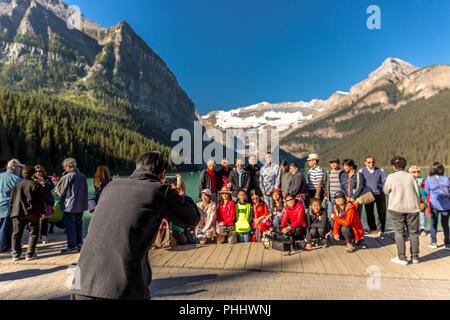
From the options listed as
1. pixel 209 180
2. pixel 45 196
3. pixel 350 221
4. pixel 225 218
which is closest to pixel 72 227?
pixel 45 196

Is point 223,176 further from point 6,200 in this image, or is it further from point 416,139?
point 416,139

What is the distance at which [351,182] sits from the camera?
7.88 m

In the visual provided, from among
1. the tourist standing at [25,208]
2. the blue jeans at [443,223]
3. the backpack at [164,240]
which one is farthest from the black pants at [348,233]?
the tourist standing at [25,208]

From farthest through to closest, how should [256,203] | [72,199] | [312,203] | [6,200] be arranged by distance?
1. [256,203]
2. [312,203]
3. [72,199]
4. [6,200]

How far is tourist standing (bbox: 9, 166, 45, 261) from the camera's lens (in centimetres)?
600

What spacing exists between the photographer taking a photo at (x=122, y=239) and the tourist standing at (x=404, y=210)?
220 inches

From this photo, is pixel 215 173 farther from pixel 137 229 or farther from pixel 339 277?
pixel 137 229

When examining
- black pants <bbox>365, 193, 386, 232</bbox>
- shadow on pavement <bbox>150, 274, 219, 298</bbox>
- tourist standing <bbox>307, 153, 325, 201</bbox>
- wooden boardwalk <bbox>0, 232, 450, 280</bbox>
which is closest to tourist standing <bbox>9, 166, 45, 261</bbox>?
wooden boardwalk <bbox>0, 232, 450, 280</bbox>

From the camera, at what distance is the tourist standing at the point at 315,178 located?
8320 millimetres

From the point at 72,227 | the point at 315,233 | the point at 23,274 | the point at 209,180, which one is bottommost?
the point at 23,274

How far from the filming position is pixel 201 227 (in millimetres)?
7641

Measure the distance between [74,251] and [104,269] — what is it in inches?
226

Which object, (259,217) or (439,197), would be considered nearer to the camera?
(439,197)

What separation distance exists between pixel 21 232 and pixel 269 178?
686 cm
